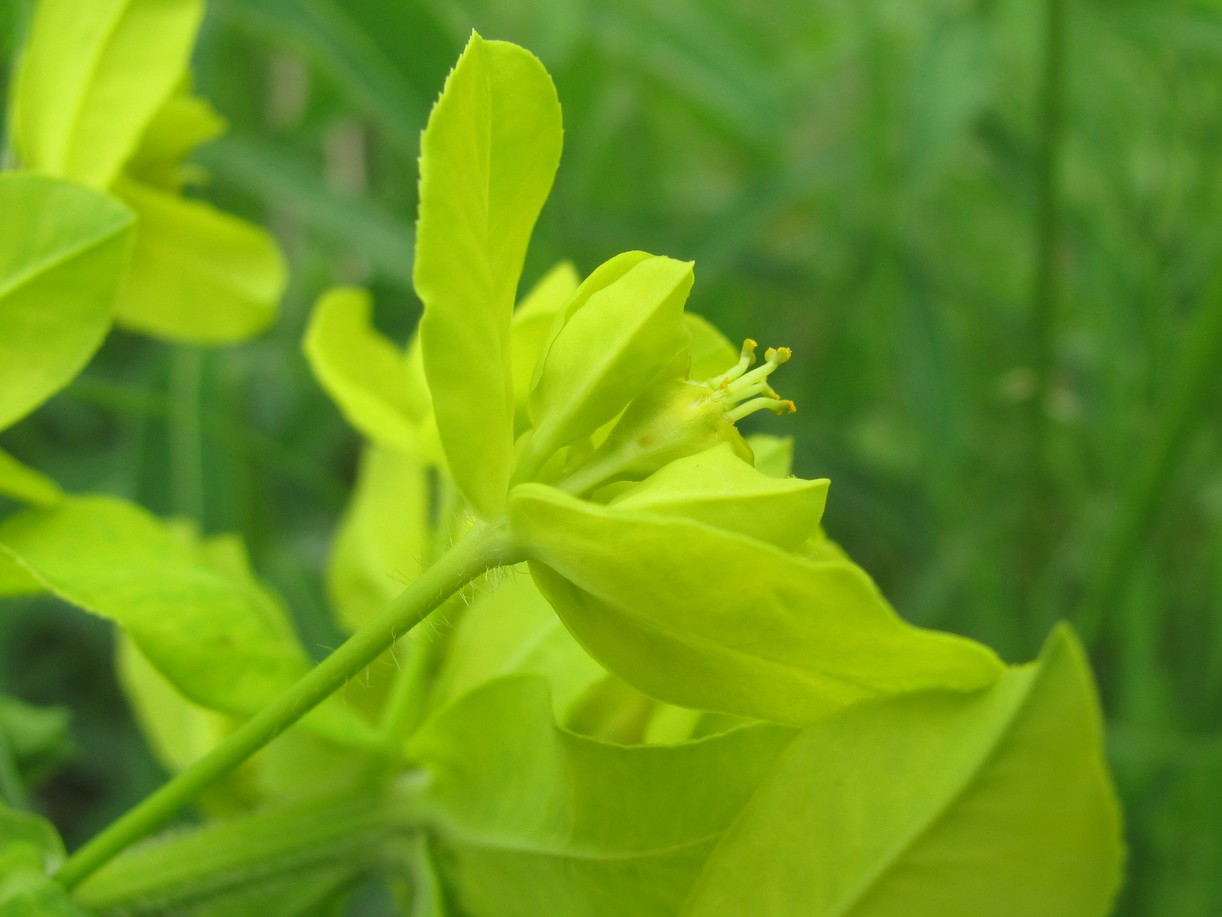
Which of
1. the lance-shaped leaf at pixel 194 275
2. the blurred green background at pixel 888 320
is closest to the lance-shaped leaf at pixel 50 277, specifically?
the lance-shaped leaf at pixel 194 275

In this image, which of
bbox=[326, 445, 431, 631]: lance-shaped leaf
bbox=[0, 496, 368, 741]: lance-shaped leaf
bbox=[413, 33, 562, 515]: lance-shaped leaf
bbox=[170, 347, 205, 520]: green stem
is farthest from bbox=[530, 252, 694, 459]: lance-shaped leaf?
bbox=[170, 347, 205, 520]: green stem

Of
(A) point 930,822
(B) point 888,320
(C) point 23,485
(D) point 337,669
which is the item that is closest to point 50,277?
(C) point 23,485

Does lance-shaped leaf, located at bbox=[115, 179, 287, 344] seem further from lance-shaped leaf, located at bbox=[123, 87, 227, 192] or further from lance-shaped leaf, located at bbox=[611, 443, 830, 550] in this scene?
lance-shaped leaf, located at bbox=[611, 443, 830, 550]

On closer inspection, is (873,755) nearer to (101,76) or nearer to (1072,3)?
(101,76)

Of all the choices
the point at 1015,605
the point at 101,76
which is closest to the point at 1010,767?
the point at 101,76

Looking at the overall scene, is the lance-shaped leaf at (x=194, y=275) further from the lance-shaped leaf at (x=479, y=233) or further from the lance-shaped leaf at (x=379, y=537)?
the lance-shaped leaf at (x=479, y=233)
